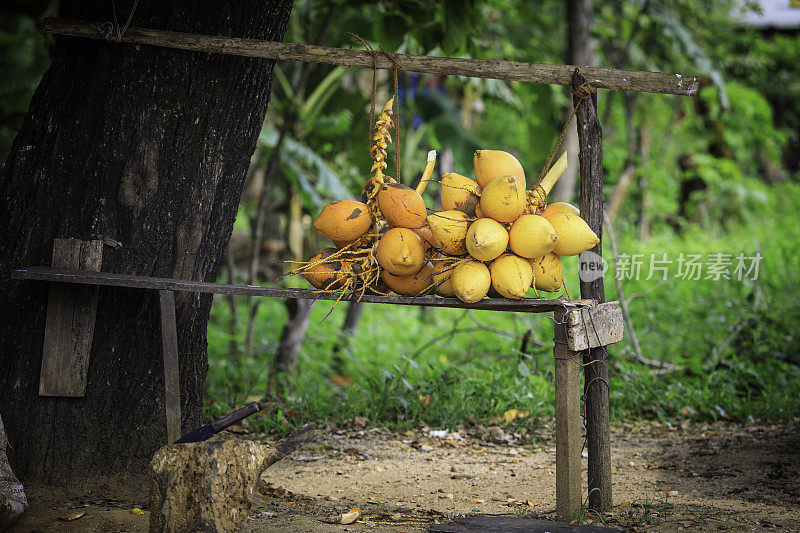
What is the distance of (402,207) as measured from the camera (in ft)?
9.82

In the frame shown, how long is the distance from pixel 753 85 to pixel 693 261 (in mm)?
6910

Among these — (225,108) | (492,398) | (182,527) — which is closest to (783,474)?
(492,398)

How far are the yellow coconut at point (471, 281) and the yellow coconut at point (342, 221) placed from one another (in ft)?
1.54

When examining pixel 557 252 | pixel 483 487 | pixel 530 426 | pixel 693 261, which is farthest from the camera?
pixel 693 261

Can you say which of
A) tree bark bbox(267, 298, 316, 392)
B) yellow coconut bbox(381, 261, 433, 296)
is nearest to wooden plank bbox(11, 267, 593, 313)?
yellow coconut bbox(381, 261, 433, 296)

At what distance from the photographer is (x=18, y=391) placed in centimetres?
327

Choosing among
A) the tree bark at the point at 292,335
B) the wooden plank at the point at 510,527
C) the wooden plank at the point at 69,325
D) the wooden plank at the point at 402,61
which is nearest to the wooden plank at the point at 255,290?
the wooden plank at the point at 69,325

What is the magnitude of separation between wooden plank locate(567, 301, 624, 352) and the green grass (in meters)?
1.59

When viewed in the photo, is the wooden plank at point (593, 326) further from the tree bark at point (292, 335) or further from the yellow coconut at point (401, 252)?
the tree bark at point (292, 335)

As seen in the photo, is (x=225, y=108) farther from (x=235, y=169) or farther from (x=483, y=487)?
(x=483, y=487)

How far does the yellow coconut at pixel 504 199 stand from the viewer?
2879mm

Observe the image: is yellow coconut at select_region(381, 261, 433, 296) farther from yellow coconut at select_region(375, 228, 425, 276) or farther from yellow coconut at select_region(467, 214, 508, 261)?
yellow coconut at select_region(467, 214, 508, 261)

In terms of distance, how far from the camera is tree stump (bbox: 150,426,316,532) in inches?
105

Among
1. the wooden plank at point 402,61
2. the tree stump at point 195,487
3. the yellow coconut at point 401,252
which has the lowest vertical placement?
the tree stump at point 195,487
